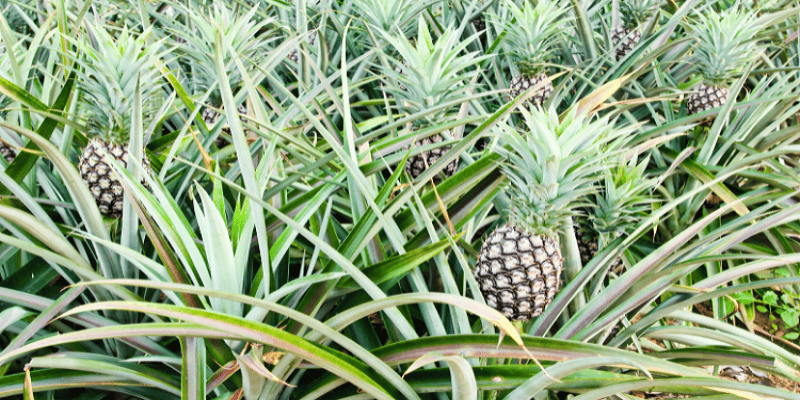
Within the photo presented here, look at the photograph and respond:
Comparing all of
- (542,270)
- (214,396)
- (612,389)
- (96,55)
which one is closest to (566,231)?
(542,270)

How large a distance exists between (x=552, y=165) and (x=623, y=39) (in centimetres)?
126

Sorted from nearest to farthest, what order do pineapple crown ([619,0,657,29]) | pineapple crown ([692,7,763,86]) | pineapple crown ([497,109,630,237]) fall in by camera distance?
pineapple crown ([497,109,630,237]) < pineapple crown ([692,7,763,86]) < pineapple crown ([619,0,657,29])

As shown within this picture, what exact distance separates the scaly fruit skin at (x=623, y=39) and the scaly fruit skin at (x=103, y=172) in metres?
1.66

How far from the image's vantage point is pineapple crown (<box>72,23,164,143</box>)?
103 centimetres

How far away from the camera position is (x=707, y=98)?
164 centimetres

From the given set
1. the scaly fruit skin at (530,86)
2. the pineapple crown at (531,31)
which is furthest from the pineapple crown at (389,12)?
the scaly fruit skin at (530,86)

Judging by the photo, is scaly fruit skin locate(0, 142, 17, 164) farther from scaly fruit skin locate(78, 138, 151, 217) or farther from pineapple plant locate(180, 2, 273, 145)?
pineapple plant locate(180, 2, 273, 145)

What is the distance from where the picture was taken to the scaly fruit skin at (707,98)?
163 cm

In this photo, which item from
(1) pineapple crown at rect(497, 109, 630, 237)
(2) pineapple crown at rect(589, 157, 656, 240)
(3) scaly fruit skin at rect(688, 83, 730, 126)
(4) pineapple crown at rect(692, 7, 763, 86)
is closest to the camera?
(1) pineapple crown at rect(497, 109, 630, 237)

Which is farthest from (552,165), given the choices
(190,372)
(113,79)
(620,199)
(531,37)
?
(113,79)

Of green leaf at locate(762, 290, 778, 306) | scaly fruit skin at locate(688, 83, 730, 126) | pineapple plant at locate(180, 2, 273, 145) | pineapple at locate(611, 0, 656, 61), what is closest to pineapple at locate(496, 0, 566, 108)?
pineapple at locate(611, 0, 656, 61)

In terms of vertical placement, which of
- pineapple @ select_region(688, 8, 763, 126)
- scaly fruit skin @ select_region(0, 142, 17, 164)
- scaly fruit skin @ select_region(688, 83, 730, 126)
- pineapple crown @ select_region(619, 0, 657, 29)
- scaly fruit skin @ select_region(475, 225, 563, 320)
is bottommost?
scaly fruit skin @ select_region(475, 225, 563, 320)

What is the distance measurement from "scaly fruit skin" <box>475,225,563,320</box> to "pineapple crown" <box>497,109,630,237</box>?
39mm

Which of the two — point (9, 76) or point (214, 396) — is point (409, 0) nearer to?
point (9, 76)
